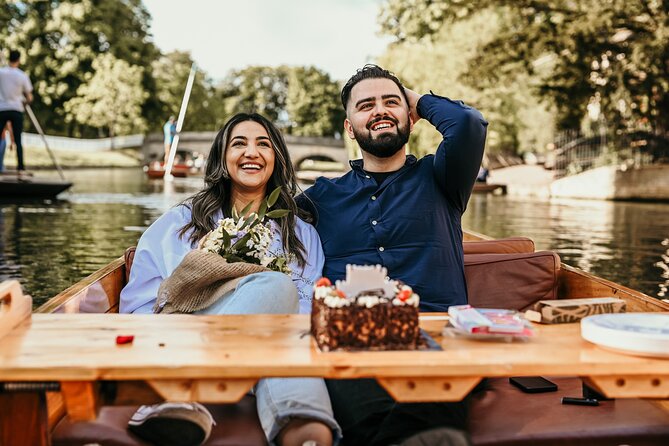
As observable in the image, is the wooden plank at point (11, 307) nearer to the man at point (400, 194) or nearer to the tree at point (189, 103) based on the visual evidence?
the man at point (400, 194)

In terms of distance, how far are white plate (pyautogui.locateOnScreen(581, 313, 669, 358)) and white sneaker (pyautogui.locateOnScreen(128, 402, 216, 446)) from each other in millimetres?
971

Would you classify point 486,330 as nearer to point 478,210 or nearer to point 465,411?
point 465,411

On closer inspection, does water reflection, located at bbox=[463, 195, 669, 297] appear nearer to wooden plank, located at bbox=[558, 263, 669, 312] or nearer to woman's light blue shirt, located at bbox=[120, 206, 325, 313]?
wooden plank, located at bbox=[558, 263, 669, 312]

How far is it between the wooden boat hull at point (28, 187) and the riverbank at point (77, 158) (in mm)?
13254

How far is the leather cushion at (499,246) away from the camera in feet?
12.0

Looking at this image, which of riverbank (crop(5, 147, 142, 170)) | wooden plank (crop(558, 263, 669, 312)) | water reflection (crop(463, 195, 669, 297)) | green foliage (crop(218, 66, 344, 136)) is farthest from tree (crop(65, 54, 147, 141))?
wooden plank (crop(558, 263, 669, 312))

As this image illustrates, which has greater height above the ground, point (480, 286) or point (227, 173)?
point (227, 173)

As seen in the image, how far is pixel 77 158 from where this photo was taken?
39188mm

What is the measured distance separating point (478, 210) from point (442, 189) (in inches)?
565

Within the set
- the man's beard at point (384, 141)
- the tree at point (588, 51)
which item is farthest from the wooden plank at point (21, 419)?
the tree at point (588, 51)

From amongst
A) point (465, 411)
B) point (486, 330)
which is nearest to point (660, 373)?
point (486, 330)

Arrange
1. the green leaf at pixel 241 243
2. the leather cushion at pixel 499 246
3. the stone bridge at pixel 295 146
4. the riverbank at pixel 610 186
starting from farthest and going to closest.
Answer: the stone bridge at pixel 295 146 < the riverbank at pixel 610 186 < the leather cushion at pixel 499 246 < the green leaf at pixel 241 243

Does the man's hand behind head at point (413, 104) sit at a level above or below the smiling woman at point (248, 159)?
above

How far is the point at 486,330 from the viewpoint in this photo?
1.90m
